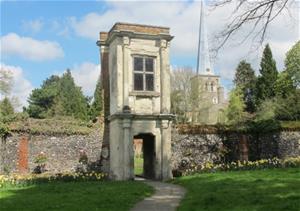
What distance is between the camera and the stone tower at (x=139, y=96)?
23.5 meters

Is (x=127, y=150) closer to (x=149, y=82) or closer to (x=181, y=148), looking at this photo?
(x=149, y=82)

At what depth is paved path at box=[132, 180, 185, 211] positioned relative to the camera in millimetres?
13000

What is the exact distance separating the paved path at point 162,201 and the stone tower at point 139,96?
5540 mm

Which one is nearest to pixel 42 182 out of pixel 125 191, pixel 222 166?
pixel 125 191

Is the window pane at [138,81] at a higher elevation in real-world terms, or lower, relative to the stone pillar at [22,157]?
higher

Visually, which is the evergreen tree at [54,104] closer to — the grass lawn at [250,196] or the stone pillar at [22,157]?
the stone pillar at [22,157]

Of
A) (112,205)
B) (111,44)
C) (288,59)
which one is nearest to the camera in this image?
(112,205)

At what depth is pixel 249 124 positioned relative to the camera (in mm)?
28500

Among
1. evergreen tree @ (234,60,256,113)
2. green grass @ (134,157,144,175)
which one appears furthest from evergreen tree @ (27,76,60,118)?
evergreen tree @ (234,60,256,113)

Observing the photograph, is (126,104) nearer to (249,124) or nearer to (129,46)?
(129,46)

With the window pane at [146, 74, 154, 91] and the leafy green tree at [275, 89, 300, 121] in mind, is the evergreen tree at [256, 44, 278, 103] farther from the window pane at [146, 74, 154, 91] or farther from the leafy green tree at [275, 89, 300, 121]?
the window pane at [146, 74, 154, 91]

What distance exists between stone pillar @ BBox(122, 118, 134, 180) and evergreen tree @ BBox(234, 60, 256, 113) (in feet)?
115

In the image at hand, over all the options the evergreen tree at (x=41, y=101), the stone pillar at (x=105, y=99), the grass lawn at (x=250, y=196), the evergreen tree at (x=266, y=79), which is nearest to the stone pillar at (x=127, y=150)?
the stone pillar at (x=105, y=99)

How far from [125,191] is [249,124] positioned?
14.0 metres
